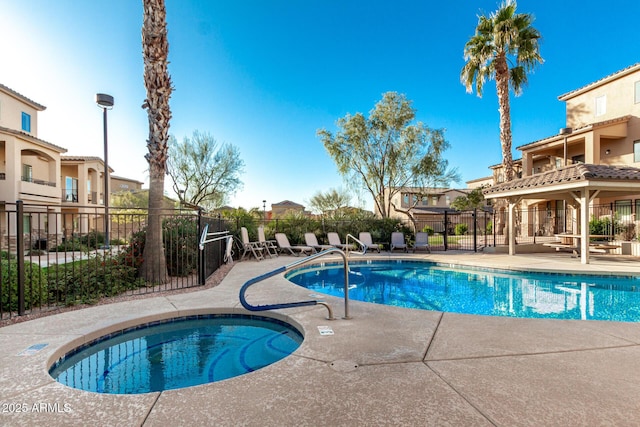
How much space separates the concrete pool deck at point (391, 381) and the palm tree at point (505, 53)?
13.5 meters

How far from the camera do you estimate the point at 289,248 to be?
43.4 ft

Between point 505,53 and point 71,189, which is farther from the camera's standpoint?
point 71,189

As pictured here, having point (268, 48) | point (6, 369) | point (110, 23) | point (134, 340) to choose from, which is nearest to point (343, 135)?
point (268, 48)

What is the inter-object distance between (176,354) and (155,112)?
225 inches

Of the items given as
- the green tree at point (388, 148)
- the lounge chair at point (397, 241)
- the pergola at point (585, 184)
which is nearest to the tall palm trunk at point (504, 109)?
the green tree at point (388, 148)

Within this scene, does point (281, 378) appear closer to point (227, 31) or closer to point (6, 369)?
point (6, 369)

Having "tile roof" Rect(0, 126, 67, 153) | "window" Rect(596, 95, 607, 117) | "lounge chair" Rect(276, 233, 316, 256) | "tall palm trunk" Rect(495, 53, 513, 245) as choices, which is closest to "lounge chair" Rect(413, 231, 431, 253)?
"tall palm trunk" Rect(495, 53, 513, 245)

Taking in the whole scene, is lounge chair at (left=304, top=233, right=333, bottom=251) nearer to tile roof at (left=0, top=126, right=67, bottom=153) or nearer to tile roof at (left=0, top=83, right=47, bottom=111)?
tile roof at (left=0, top=126, right=67, bottom=153)

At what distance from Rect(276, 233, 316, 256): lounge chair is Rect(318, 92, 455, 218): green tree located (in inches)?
260

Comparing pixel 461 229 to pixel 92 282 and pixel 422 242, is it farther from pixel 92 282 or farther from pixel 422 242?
pixel 92 282

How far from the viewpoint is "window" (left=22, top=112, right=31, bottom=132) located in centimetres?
2019

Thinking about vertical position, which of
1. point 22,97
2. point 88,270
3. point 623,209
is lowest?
point 88,270

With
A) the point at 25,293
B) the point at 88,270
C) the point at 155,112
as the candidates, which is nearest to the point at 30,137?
the point at 155,112

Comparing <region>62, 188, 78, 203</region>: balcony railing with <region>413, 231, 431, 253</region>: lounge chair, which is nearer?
<region>413, 231, 431, 253</region>: lounge chair
